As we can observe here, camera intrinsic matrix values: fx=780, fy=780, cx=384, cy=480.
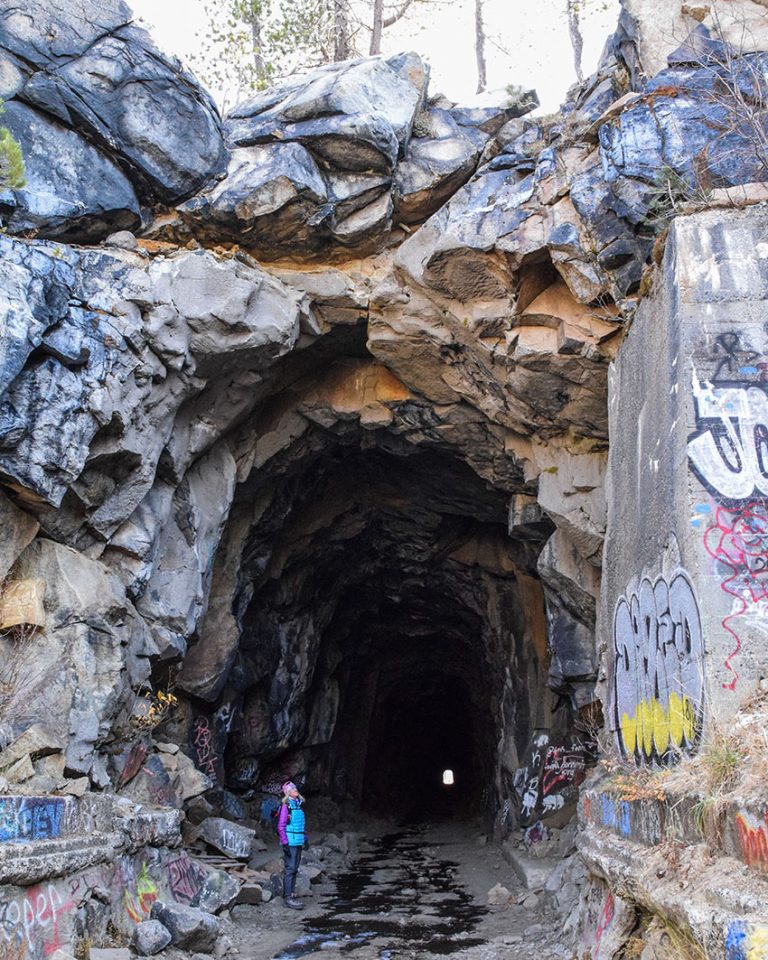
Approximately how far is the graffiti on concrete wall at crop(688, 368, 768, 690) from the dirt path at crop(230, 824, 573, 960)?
3872 millimetres

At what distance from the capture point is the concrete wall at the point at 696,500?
5.36m

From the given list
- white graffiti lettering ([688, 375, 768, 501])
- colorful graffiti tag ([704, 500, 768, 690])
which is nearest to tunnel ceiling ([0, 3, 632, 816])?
white graffiti lettering ([688, 375, 768, 501])

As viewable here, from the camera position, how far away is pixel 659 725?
19.6 feet

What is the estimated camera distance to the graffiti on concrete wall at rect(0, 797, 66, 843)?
5723mm

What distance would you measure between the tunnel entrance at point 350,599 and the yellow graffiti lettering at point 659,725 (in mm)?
5730

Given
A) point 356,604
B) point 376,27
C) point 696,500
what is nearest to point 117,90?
point 376,27

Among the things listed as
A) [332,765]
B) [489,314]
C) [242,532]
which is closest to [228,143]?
[489,314]

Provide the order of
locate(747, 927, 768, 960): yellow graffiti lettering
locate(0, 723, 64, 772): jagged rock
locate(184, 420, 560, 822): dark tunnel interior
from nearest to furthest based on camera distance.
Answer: locate(747, 927, 768, 960): yellow graffiti lettering, locate(0, 723, 64, 772): jagged rock, locate(184, 420, 560, 822): dark tunnel interior

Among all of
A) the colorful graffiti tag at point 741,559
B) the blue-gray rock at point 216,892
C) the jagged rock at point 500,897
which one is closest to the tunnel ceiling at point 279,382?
the blue-gray rock at point 216,892

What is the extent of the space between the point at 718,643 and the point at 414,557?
11976mm

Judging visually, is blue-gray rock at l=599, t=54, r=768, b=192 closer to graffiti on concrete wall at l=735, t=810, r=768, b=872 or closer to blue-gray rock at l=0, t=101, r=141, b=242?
graffiti on concrete wall at l=735, t=810, r=768, b=872

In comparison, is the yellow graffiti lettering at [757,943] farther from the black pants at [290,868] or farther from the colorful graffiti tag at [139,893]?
the black pants at [290,868]

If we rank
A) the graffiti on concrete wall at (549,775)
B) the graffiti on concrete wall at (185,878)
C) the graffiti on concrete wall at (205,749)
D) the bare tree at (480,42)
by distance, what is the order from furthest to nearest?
the bare tree at (480,42) → the graffiti on concrete wall at (549,775) → the graffiti on concrete wall at (205,749) → the graffiti on concrete wall at (185,878)

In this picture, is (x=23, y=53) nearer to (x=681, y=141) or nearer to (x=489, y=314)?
(x=489, y=314)
